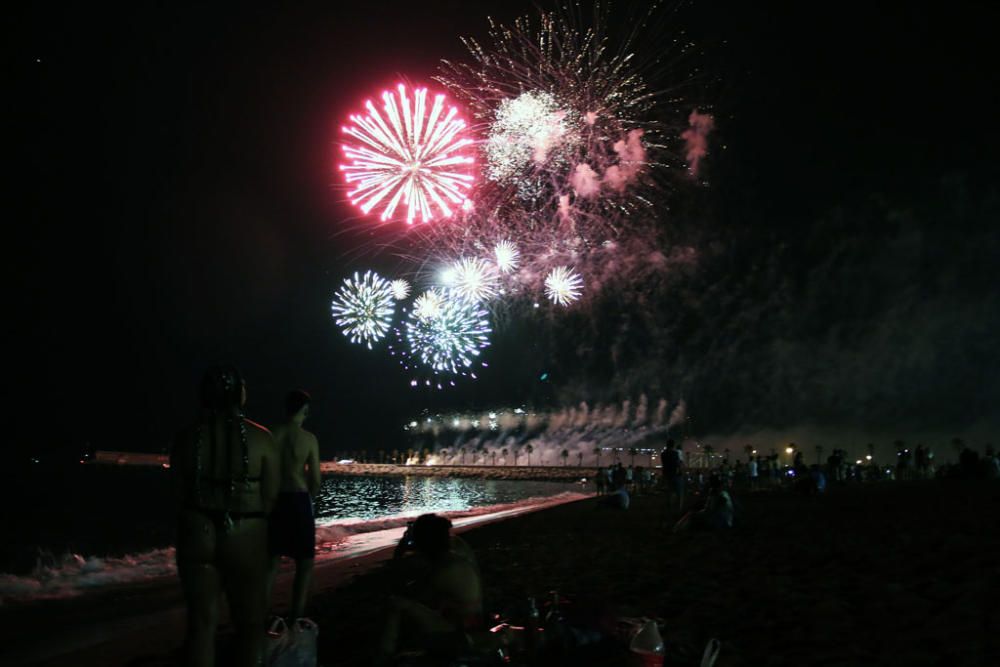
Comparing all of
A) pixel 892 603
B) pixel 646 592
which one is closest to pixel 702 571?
pixel 646 592

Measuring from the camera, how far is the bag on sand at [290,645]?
425 cm

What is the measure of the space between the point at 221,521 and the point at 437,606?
5.03 feet

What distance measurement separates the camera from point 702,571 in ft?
28.6

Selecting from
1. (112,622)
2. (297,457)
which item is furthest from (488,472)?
(297,457)

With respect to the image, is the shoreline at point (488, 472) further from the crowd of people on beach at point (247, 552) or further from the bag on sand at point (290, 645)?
the bag on sand at point (290, 645)

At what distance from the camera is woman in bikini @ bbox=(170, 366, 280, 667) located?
12.6ft

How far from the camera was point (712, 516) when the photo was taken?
12.9m

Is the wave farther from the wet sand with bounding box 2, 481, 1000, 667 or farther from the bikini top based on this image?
the bikini top

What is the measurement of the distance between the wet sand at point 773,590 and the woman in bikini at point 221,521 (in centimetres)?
197

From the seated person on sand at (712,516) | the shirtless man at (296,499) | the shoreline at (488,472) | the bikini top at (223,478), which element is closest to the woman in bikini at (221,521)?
the bikini top at (223,478)

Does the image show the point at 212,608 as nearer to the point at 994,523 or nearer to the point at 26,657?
the point at 26,657

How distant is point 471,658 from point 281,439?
109 inches

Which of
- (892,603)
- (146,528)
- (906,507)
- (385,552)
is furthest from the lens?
(146,528)

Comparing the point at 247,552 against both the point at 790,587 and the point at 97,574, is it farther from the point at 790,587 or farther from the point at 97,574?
the point at 97,574
